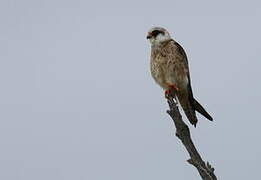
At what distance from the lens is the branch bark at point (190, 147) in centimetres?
400

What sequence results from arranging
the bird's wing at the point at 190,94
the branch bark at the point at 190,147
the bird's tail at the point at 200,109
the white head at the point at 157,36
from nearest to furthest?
the branch bark at the point at 190,147 < the bird's tail at the point at 200,109 < the bird's wing at the point at 190,94 < the white head at the point at 157,36

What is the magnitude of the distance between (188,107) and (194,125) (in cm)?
37

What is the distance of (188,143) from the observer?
4.54 metres

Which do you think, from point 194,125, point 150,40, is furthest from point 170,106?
point 150,40

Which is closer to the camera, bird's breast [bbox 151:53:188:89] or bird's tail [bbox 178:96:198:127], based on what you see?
bird's tail [bbox 178:96:198:127]

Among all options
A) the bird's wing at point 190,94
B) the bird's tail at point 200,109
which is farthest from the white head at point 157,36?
the bird's tail at point 200,109

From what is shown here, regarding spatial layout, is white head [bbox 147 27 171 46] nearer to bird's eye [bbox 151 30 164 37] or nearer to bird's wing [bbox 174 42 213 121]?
bird's eye [bbox 151 30 164 37]

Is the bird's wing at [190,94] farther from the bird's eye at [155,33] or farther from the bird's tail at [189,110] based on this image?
the bird's eye at [155,33]

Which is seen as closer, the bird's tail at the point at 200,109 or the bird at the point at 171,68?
the bird's tail at the point at 200,109

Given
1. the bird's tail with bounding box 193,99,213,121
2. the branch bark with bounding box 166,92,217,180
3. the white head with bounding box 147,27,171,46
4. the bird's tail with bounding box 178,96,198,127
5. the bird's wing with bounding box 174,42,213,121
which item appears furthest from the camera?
the white head with bounding box 147,27,171,46

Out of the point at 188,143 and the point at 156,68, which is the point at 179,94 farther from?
the point at 188,143

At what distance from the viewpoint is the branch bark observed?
158 inches

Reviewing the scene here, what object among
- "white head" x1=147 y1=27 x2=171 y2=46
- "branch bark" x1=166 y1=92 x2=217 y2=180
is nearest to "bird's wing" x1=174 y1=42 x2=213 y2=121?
"white head" x1=147 y1=27 x2=171 y2=46

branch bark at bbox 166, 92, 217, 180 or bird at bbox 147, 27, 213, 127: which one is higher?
bird at bbox 147, 27, 213, 127
